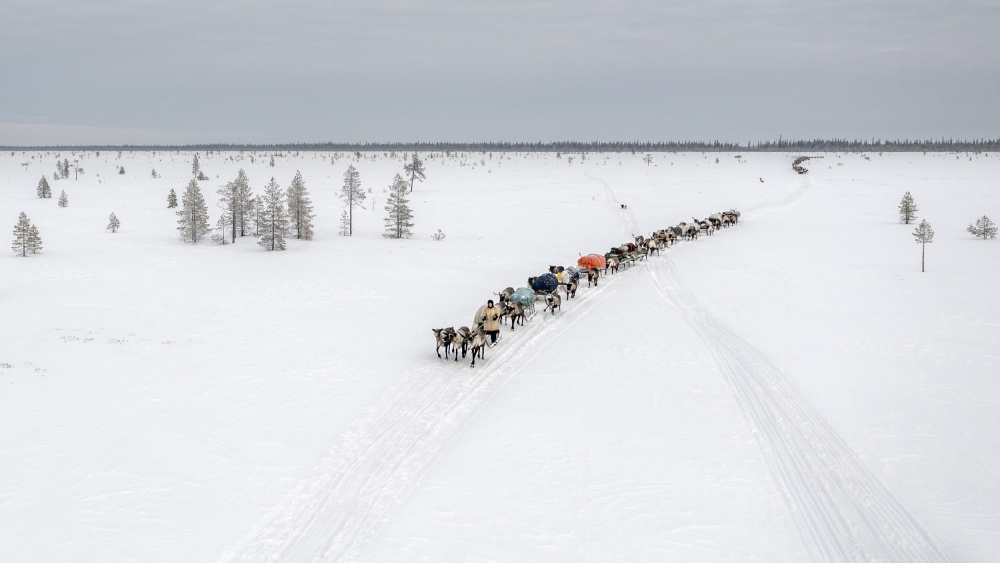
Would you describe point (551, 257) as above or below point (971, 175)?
below

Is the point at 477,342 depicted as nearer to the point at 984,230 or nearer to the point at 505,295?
the point at 505,295

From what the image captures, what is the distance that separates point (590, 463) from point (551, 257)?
2249cm

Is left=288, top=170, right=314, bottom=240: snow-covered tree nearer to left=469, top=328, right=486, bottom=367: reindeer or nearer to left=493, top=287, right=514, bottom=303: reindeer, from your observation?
left=493, top=287, right=514, bottom=303: reindeer

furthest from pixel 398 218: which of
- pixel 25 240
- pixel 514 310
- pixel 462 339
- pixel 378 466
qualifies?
pixel 378 466

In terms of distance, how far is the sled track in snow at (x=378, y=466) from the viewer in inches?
329

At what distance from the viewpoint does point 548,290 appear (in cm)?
2200

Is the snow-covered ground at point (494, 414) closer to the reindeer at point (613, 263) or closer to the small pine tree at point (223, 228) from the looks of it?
the reindeer at point (613, 263)

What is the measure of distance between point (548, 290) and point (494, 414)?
961cm

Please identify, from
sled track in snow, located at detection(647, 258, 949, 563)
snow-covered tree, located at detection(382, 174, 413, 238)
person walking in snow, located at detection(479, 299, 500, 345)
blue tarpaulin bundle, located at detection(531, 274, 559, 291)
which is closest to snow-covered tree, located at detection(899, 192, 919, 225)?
blue tarpaulin bundle, located at detection(531, 274, 559, 291)

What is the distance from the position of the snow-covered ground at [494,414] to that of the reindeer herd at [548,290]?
0.63 m

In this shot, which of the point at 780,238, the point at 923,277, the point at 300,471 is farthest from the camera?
the point at 780,238

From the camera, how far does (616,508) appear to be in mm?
9500

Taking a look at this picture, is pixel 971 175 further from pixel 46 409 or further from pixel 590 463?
pixel 46 409

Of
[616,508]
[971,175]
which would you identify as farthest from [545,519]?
[971,175]
